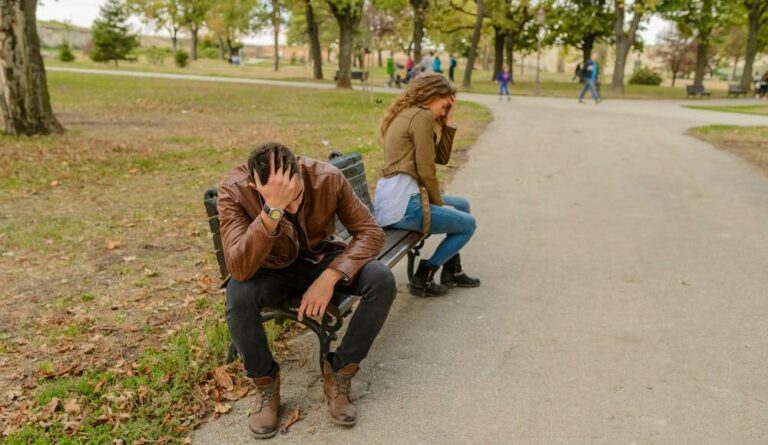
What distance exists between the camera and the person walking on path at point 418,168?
14.6ft

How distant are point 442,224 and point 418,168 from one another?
446mm

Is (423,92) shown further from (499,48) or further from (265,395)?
(499,48)

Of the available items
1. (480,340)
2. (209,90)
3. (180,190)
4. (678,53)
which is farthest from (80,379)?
(678,53)

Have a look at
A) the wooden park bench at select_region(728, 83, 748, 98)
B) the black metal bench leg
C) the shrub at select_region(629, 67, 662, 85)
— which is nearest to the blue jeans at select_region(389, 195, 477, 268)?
the black metal bench leg

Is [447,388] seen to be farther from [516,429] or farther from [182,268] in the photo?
[182,268]

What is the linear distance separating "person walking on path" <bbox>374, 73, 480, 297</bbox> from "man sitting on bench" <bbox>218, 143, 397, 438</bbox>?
1.16m

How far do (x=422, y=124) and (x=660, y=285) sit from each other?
7.30ft

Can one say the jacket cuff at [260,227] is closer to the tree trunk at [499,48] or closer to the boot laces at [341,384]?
the boot laces at [341,384]

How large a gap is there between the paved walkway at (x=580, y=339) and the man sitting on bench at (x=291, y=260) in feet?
0.71

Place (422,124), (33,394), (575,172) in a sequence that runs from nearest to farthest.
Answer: (33,394) → (422,124) → (575,172)

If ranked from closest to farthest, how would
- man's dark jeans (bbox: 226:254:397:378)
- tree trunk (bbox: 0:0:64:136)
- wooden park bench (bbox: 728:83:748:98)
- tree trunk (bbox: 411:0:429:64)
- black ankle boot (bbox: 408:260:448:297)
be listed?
man's dark jeans (bbox: 226:254:397:378) < black ankle boot (bbox: 408:260:448:297) < tree trunk (bbox: 0:0:64:136) < tree trunk (bbox: 411:0:429:64) < wooden park bench (bbox: 728:83:748:98)

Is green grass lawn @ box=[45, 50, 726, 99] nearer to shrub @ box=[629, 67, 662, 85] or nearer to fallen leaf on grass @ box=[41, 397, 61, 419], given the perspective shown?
shrub @ box=[629, 67, 662, 85]

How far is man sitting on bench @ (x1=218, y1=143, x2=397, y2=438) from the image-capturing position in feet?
9.43

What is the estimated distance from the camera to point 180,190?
8.27 meters
